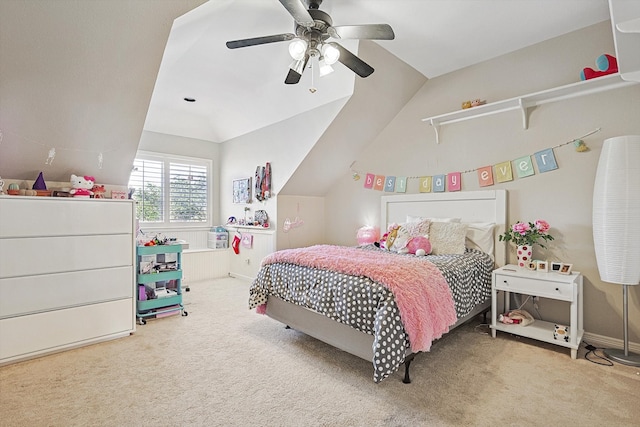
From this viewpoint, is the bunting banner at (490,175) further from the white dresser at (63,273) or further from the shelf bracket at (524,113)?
the white dresser at (63,273)

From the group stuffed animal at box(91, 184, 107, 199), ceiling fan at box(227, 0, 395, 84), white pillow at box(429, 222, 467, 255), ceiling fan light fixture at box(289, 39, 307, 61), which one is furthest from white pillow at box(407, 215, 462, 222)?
stuffed animal at box(91, 184, 107, 199)

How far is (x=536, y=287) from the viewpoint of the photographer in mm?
2543

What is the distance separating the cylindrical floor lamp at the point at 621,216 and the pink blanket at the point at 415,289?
1238 millimetres

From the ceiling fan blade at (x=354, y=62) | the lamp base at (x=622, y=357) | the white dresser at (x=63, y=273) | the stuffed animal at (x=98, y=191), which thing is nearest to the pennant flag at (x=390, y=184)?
the ceiling fan blade at (x=354, y=62)

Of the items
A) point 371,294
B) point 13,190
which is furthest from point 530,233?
point 13,190

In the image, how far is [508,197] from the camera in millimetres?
3195

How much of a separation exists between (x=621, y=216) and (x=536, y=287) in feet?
2.53

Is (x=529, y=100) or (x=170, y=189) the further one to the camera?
(x=170, y=189)

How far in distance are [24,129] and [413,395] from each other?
3.43m

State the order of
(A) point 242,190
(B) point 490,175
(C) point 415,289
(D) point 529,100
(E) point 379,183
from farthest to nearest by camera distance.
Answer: (A) point 242,190
(E) point 379,183
(B) point 490,175
(D) point 529,100
(C) point 415,289

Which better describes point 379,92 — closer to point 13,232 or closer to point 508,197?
point 508,197

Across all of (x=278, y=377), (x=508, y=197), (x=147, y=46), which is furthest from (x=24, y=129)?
(x=508, y=197)

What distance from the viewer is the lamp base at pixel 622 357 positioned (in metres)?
2.28

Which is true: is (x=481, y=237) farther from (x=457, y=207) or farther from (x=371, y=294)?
(x=371, y=294)
